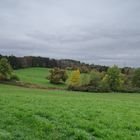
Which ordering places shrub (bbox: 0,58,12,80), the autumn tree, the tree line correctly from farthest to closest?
the tree line, shrub (bbox: 0,58,12,80), the autumn tree

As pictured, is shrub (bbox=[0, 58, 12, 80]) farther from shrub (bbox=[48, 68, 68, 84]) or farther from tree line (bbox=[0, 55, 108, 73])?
tree line (bbox=[0, 55, 108, 73])

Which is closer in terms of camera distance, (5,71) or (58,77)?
(5,71)

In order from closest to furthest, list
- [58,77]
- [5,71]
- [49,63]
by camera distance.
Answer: [5,71], [58,77], [49,63]

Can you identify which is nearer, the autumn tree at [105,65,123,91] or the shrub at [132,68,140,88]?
the autumn tree at [105,65,123,91]

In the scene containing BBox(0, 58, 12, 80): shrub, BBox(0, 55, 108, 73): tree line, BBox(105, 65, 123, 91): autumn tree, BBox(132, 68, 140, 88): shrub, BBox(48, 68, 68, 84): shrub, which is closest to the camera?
BBox(105, 65, 123, 91): autumn tree

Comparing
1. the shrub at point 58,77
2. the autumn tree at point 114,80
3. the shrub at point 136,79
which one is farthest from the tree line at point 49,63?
the autumn tree at point 114,80

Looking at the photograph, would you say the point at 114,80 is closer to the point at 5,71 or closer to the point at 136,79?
the point at 136,79

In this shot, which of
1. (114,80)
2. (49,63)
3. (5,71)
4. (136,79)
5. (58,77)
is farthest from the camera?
(49,63)

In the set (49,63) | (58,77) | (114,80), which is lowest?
(58,77)

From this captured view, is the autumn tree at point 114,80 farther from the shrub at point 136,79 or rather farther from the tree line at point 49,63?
the tree line at point 49,63

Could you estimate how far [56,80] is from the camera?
335 ft

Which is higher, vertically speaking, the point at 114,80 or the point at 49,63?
the point at 49,63

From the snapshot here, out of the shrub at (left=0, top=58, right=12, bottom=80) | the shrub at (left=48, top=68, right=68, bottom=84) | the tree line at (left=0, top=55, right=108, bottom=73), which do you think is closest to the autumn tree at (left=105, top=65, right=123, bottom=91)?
the shrub at (left=48, top=68, right=68, bottom=84)

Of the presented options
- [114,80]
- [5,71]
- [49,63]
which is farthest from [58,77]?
[49,63]
